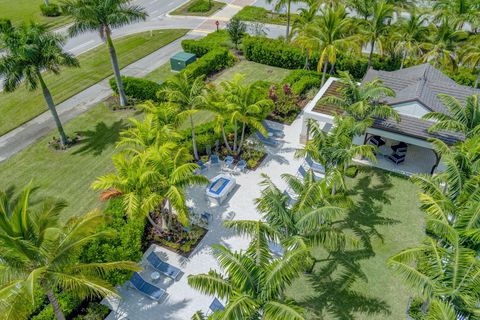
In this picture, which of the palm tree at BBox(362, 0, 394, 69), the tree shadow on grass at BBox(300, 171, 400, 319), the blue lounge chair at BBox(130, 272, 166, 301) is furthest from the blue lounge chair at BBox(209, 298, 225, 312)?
the palm tree at BBox(362, 0, 394, 69)

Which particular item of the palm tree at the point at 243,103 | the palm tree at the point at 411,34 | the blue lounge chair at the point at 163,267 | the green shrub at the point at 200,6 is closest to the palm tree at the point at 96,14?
the palm tree at the point at 243,103

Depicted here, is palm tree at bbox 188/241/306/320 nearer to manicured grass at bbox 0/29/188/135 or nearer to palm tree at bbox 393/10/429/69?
palm tree at bbox 393/10/429/69

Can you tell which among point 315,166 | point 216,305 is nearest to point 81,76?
point 315,166

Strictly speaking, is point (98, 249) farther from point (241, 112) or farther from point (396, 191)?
point (396, 191)

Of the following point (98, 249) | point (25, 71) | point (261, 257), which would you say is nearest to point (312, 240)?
point (261, 257)

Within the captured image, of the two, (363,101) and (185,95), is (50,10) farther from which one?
(363,101)
